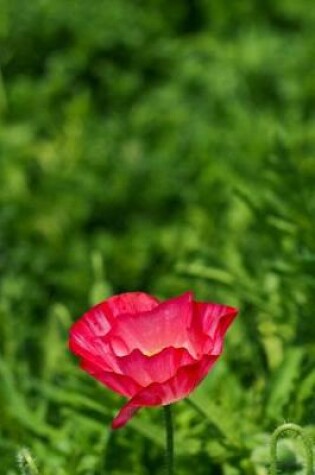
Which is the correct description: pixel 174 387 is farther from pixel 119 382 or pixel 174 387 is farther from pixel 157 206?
pixel 157 206

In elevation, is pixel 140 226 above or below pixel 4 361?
above

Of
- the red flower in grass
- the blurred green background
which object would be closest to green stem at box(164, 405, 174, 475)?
the red flower in grass

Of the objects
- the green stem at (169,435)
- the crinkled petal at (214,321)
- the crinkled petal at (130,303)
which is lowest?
the green stem at (169,435)

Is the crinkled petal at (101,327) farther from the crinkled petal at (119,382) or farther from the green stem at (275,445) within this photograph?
the green stem at (275,445)

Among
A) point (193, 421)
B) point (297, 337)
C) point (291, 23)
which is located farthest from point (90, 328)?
point (291, 23)


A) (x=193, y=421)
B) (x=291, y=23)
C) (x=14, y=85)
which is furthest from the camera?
(x=291, y=23)

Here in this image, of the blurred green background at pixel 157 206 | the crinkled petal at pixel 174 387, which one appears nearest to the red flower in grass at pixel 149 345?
the crinkled petal at pixel 174 387

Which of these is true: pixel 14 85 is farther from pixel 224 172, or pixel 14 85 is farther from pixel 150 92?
pixel 224 172
